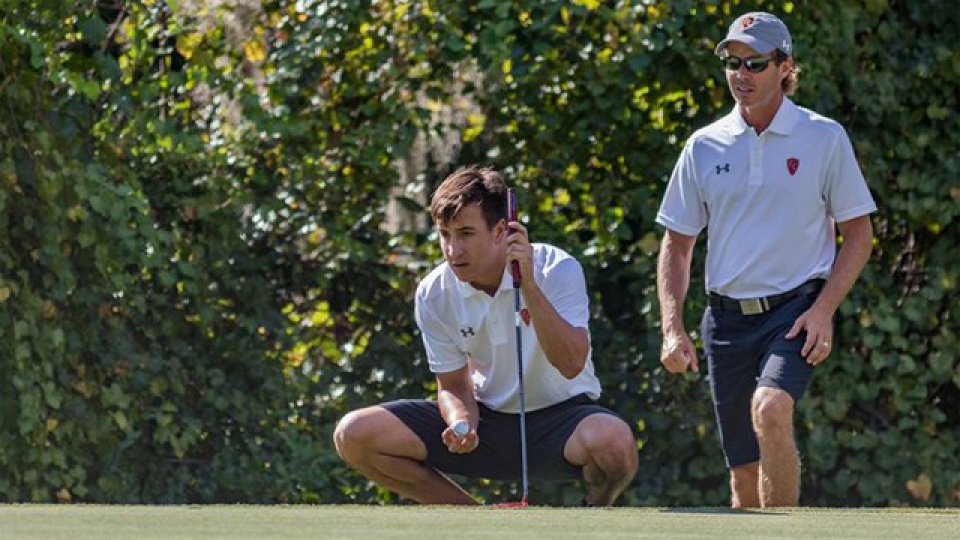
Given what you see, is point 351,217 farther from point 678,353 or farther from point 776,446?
point 776,446

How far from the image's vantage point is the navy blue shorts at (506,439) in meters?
6.48

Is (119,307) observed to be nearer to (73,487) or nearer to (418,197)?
(73,487)

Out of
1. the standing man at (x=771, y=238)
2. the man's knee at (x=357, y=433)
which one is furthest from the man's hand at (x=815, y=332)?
the man's knee at (x=357, y=433)

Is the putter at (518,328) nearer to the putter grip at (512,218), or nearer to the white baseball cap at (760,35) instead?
the putter grip at (512,218)

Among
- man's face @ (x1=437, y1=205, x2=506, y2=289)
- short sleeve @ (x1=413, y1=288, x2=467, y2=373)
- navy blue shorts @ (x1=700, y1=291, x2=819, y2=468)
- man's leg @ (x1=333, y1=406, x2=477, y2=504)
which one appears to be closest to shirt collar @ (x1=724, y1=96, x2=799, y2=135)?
navy blue shorts @ (x1=700, y1=291, x2=819, y2=468)

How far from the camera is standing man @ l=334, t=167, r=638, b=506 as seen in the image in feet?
20.7

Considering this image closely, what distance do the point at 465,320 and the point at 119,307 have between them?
221cm

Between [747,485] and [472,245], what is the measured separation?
3.55ft

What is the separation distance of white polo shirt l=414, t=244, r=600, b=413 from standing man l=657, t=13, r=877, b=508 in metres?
0.30

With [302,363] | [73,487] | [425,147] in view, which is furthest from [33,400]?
[425,147]

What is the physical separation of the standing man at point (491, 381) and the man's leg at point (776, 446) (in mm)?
437

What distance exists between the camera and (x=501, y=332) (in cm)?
649

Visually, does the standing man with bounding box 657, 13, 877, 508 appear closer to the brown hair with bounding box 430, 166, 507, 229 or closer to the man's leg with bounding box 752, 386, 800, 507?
the man's leg with bounding box 752, 386, 800, 507

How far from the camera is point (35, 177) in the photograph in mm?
7930
